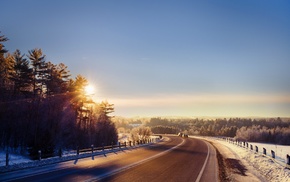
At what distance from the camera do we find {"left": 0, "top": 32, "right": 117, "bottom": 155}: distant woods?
1534 inches

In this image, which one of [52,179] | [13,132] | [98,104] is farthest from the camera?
[98,104]

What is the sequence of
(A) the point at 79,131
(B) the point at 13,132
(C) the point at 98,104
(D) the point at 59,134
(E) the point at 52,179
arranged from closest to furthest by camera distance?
(E) the point at 52,179
(B) the point at 13,132
(D) the point at 59,134
(A) the point at 79,131
(C) the point at 98,104

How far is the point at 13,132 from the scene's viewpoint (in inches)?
1580

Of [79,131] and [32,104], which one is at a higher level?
[32,104]

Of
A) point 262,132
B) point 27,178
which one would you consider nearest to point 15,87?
point 27,178

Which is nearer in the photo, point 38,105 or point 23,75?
point 23,75

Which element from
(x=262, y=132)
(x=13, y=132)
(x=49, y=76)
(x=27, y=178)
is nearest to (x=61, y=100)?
Result: (x=49, y=76)

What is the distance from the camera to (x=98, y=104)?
92250 mm

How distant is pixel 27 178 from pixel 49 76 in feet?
126

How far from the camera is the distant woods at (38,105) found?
39.0 metres

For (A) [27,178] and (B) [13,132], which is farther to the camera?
(B) [13,132]

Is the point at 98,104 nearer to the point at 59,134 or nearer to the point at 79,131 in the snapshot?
the point at 79,131

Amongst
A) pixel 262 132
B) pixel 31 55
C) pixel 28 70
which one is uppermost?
pixel 31 55

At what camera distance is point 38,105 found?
4666cm
